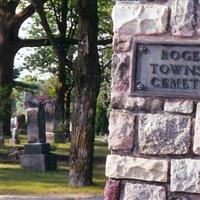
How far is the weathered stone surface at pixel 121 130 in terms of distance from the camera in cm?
565

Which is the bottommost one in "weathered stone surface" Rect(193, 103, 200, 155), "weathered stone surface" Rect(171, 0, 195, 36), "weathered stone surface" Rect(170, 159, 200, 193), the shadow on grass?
the shadow on grass

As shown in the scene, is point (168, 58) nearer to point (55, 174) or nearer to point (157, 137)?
point (157, 137)

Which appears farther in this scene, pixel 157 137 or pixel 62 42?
pixel 62 42

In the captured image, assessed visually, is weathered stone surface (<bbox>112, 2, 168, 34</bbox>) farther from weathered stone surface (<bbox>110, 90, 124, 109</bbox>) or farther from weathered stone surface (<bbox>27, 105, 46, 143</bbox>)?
weathered stone surface (<bbox>27, 105, 46, 143</bbox>)

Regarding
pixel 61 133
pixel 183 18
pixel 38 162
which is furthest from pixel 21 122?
pixel 183 18

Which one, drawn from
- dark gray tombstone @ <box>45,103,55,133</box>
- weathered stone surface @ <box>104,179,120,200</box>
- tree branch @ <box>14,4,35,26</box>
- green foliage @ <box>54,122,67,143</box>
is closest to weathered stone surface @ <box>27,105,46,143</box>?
green foliage @ <box>54,122,67,143</box>

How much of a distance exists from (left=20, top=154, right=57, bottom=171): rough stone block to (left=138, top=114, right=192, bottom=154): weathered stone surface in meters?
14.6

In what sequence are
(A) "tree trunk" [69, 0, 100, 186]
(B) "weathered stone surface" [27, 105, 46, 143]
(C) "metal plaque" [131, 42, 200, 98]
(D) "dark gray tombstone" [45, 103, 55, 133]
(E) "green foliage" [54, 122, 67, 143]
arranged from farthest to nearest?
(D) "dark gray tombstone" [45, 103, 55, 133], (E) "green foliage" [54, 122, 67, 143], (B) "weathered stone surface" [27, 105, 46, 143], (A) "tree trunk" [69, 0, 100, 186], (C) "metal plaque" [131, 42, 200, 98]

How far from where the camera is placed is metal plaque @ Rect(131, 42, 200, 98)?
561 cm

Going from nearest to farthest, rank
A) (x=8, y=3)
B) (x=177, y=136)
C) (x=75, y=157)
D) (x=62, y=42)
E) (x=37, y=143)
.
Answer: (x=177, y=136), (x=75, y=157), (x=37, y=143), (x=62, y=42), (x=8, y=3)

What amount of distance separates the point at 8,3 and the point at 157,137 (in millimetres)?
27883

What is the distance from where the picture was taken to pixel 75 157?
49.2 ft

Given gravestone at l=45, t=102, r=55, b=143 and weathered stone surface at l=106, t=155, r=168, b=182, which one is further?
gravestone at l=45, t=102, r=55, b=143

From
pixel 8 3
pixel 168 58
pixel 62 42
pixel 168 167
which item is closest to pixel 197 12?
pixel 168 58
